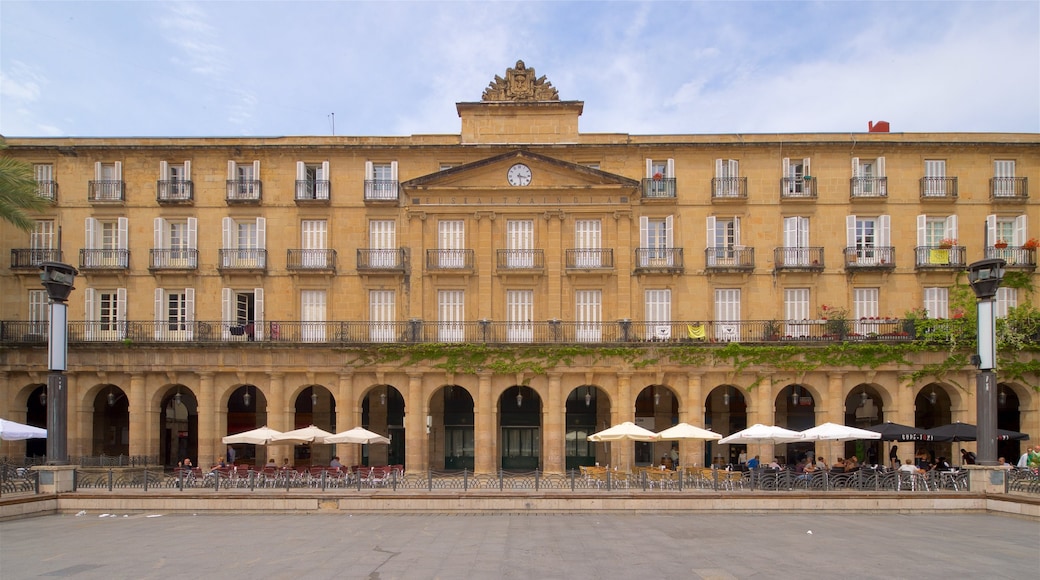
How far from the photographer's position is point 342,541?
21172mm

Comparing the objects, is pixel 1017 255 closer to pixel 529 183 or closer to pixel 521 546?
pixel 529 183

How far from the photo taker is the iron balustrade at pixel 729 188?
41219mm

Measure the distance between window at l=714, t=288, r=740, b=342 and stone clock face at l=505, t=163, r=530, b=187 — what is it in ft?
35.4

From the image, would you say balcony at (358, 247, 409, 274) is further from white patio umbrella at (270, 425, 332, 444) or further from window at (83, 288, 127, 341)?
window at (83, 288, 127, 341)

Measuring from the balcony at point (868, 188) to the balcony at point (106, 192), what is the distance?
3591 cm

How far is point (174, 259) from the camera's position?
41812mm

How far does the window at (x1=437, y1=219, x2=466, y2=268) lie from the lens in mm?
41188

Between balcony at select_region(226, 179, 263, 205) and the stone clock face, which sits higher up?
the stone clock face

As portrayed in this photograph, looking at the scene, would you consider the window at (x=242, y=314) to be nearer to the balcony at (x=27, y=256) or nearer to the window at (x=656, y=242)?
the balcony at (x=27, y=256)

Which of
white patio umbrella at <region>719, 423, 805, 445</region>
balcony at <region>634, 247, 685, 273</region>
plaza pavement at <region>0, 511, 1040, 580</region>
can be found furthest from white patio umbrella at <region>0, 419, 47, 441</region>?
balcony at <region>634, 247, 685, 273</region>

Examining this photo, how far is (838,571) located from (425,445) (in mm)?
25123

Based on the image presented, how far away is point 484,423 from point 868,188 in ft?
71.7

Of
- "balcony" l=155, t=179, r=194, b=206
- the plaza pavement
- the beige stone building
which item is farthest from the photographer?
"balcony" l=155, t=179, r=194, b=206

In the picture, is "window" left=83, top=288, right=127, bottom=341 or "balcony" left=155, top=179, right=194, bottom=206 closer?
"window" left=83, top=288, right=127, bottom=341
